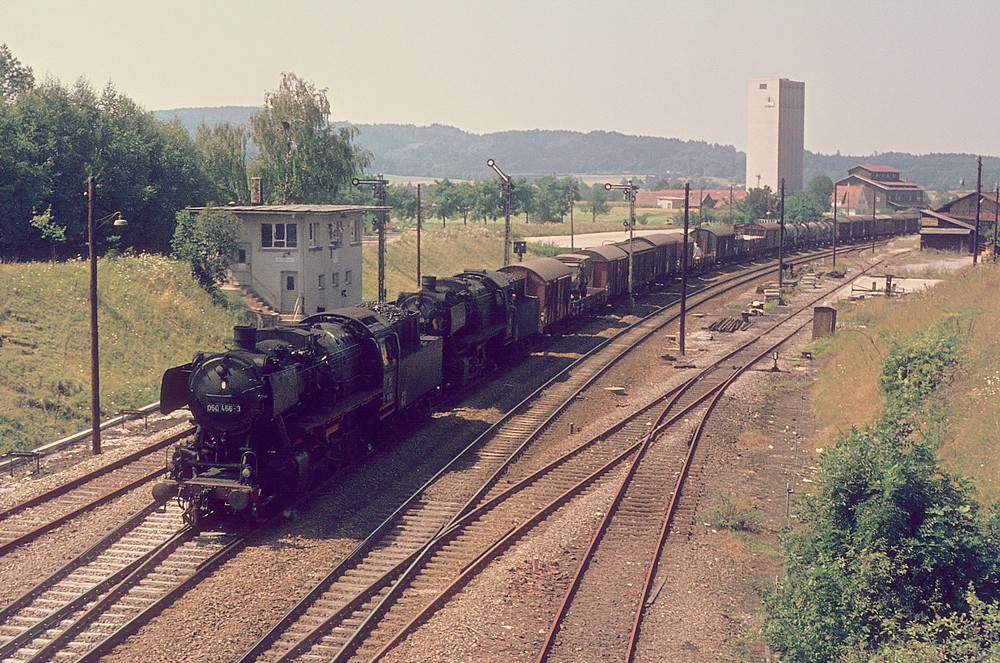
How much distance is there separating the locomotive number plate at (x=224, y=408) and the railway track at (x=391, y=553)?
3.64 metres

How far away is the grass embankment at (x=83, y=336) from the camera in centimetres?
2988

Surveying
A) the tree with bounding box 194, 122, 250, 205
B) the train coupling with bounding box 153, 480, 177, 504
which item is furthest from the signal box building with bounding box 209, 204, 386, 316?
the train coupling with bounding box 153, 480, 177, 504

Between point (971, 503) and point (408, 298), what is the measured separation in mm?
18768

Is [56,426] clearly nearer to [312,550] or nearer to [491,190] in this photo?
[312,550]

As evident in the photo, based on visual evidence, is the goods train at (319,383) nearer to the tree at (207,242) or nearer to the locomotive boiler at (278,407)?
the locomotive boiler at (278,407)

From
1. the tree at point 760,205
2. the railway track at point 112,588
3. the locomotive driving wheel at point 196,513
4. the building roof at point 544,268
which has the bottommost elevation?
the railway track at point 112,588

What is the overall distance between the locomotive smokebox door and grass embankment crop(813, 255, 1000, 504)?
1538cm

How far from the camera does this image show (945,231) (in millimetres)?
88000

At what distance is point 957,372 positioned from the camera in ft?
84.5

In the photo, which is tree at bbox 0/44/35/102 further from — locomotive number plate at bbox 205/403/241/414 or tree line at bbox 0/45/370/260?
locomotive number plate at bbox 205/403/241/414

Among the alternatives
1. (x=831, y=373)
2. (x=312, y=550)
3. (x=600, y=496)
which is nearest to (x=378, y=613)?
(x=312, y=550)

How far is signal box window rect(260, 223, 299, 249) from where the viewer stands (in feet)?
155

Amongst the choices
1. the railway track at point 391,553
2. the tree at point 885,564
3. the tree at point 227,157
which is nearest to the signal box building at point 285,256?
the railway track at point 391,553

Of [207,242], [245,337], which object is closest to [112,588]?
[245,337]
